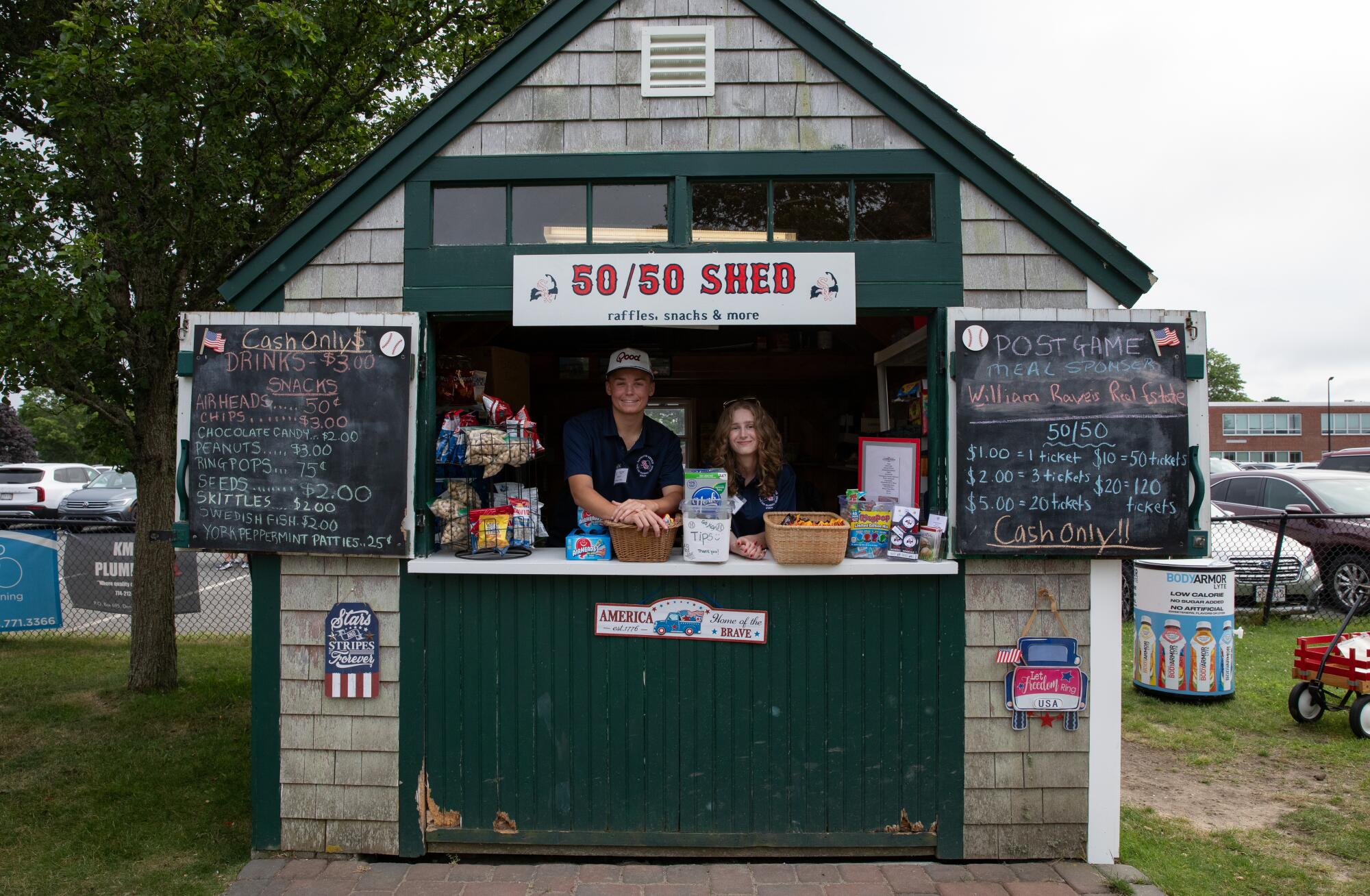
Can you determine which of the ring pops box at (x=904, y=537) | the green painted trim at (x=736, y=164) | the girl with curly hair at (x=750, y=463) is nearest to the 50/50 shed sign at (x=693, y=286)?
the green painted trim at (x=736, y=164)

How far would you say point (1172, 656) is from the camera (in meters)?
6.25

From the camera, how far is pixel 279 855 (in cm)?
388

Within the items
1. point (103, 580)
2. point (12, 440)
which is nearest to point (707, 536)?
point (103, 580)

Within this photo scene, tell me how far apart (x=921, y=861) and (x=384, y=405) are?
314cm

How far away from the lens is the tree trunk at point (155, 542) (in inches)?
234

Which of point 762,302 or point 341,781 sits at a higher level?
point 762,302

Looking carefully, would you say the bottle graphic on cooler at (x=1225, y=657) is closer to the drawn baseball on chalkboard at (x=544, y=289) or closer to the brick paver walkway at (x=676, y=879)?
the brick paver walkway at (x=676, y=879)

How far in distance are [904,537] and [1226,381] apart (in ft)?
307

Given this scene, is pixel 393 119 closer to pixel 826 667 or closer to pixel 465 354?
pixel 465 354

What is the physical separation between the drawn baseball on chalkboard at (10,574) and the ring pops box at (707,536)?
279 inches

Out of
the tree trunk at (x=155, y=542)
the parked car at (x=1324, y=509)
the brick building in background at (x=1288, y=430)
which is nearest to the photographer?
the tree trunk at (x=155, y=542)

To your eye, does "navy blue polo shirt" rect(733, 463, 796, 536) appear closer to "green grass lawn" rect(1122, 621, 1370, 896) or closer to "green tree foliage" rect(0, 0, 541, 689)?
"green grass lawn" rect(1122, 621, 1370, 896)

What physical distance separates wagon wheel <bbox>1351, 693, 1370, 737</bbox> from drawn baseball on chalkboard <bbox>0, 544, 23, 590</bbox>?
34.3ft

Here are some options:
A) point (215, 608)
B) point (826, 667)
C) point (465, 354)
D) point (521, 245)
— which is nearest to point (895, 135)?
point (521, 245)
